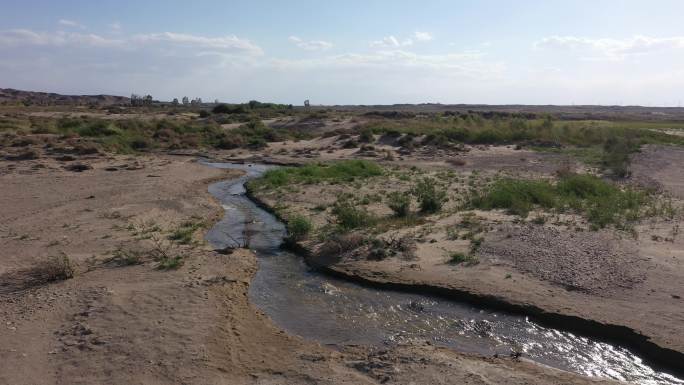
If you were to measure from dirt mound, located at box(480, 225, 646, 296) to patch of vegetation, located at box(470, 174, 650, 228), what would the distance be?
1.89 m

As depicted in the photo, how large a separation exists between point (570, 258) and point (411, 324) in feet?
15.0

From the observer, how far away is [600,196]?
1867cm

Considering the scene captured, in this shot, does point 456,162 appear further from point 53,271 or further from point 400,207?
point 53,271

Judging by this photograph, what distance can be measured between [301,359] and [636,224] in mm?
11087

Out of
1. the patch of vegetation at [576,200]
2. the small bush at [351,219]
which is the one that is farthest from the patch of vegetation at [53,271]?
the patch of vegetation at [576,200]

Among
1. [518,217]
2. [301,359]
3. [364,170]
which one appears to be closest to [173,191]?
[364,170]

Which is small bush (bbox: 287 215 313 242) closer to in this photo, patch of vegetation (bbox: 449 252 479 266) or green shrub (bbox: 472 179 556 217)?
patch of vegetation (bbox: 449 252 479 266)

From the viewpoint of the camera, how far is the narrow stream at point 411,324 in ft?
27.9

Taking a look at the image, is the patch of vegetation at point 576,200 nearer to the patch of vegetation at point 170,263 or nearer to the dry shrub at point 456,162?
the patch of vegetation at point 170,263

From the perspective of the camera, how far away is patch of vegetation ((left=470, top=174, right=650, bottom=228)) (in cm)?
1595

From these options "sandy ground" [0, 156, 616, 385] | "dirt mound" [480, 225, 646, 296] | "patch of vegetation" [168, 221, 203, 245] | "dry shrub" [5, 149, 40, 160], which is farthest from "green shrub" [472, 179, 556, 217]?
"dry shrub" [5, 149, 40, 160]

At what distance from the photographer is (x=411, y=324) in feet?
31.9

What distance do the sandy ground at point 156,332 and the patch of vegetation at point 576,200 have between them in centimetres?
836

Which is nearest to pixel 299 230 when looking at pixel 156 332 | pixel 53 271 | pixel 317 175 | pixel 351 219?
pixel 351 219
